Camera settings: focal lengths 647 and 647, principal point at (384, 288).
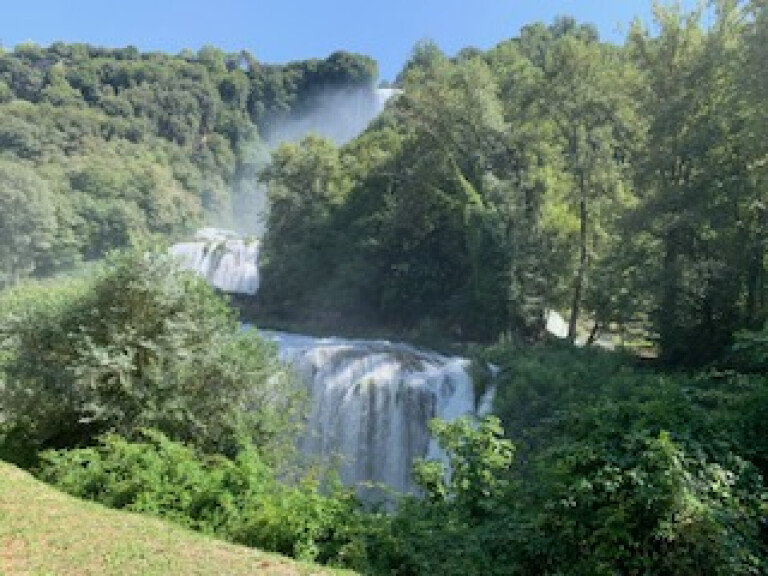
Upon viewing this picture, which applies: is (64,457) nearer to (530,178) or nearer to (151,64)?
(530,178)

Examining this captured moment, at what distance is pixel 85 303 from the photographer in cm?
1127

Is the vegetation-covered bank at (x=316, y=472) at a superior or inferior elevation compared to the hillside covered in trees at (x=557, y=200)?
inferior

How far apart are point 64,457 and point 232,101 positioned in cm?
10189

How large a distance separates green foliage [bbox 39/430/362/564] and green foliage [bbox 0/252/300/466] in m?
0.98

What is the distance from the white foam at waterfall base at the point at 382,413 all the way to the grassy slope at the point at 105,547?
10952 millimetres

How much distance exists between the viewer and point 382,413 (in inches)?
751

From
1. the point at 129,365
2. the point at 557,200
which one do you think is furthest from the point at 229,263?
the point at 129,365

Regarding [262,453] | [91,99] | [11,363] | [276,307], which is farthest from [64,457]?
[91,99]

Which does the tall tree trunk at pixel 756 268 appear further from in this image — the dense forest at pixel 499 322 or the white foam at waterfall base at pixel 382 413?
the white foam at waterfall base at pixel 382 413

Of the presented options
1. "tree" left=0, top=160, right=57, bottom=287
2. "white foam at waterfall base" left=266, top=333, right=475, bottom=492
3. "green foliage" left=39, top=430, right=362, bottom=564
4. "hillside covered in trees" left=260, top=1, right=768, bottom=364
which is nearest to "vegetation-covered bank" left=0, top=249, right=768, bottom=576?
"green foliage" left=39, top=430, right=362, bottom=564

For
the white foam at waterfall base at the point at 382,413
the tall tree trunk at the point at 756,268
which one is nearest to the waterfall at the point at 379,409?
the white foam at waterfall base at the point at 382,413

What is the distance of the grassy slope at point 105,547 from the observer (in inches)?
238

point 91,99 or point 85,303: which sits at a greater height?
point 91,99

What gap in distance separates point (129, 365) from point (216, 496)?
3.34 meters
